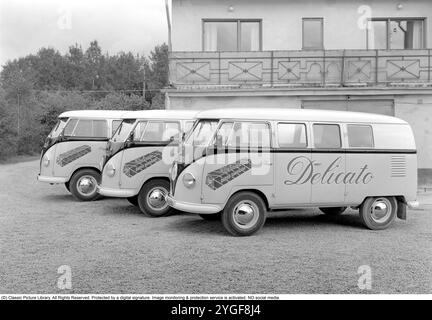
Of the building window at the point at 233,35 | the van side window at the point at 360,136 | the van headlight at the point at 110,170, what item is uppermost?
the building window at the point at 233,35

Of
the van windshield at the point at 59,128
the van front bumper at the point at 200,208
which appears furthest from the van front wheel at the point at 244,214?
the van windshield at the point at 59,128

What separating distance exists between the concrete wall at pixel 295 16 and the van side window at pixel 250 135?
966cm

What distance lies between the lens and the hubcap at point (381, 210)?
977cm

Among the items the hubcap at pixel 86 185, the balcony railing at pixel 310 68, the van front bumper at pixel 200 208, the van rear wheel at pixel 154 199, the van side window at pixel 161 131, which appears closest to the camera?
the van front bumper at pixel 200 208

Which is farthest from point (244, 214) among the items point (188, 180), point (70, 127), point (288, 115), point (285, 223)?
point (70, 127)

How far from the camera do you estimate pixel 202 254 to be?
24.1ft

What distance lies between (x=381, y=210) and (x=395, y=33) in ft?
35.4

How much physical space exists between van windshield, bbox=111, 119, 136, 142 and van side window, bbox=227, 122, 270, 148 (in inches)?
139

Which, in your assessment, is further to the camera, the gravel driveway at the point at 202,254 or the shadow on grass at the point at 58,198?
the shadow on grass at the point at 58,198

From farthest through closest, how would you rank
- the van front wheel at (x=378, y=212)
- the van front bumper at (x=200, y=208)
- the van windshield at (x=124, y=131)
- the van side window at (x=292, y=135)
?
1. the van windshield at (x=124, y=131)
2. the van front wheel at (x=378, y=212)
3. the van side window at (x=292, y=135)
4. the van front bumper at (x=200, y=208)

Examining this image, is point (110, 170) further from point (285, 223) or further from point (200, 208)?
point (285, 223)

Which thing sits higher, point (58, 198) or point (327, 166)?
point (327, 166)

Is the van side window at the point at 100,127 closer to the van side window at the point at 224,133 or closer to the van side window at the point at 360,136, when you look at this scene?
the van side window at the point at 224,133
